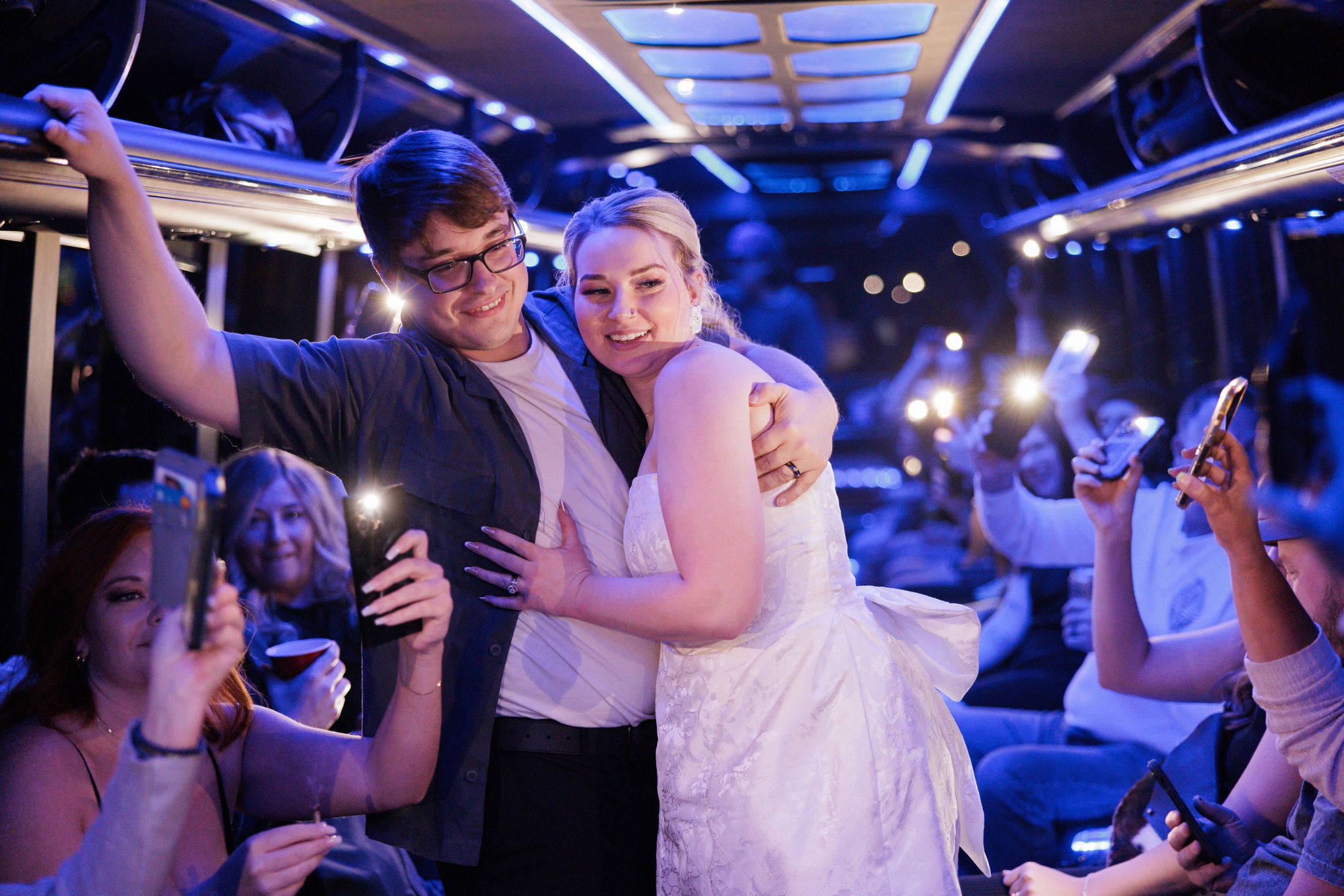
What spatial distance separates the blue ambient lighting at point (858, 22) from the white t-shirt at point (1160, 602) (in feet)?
4.69

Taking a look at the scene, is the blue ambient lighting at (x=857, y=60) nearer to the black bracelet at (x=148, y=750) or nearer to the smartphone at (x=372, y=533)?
the smartphone at (x=372, y=533)

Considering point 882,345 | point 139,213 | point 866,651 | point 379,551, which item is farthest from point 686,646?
point 882,345

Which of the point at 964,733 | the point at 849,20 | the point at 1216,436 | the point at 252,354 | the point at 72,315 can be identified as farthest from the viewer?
the point at 964,733

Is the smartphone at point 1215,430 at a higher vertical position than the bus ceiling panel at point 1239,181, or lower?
lower

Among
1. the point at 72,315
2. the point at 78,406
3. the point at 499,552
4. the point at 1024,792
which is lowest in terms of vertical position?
the point at 1024,792

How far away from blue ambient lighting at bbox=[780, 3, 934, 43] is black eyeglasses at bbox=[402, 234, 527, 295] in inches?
55.2

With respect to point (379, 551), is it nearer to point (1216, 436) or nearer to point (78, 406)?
point (1216, 436)

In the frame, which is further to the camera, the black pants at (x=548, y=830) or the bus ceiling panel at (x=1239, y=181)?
the bus ceiling panel at (x=1239, y=181)

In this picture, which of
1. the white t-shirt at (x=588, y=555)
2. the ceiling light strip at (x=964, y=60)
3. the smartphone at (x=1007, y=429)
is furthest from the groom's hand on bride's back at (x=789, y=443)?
the smartphone at (x=1007, y=429)

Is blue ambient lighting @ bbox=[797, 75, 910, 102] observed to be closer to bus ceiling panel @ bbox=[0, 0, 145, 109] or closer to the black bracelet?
bus ceiling panel @ bbox=[0, 0, 145, 109]

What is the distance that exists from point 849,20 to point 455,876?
2.34 m

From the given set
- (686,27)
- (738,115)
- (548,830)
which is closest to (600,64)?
(686,27)

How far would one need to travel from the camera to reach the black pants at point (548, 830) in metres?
1.58

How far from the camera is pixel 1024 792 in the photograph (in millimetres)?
2924
